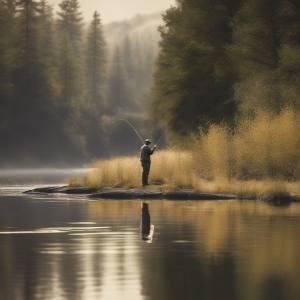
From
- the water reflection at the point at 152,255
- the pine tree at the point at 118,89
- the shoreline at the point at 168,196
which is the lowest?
the water reflection at the point at 152,255

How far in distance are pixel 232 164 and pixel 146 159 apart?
14.9ft

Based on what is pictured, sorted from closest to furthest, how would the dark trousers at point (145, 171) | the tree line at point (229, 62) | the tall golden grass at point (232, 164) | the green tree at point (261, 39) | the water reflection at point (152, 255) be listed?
the water reflection at point (152, 255) → the dark trousers at point (145, 171) → the tall golden grass at point (232, 164) → the tree line at point (229, 62) → the green tree at point (261, 39)

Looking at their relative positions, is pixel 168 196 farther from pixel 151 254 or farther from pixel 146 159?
pixel 151 254

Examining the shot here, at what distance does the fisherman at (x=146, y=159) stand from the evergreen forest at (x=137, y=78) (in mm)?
6179

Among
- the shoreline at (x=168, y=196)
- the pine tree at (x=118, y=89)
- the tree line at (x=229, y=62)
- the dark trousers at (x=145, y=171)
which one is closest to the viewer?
the shoreline at (x=168, y=196)

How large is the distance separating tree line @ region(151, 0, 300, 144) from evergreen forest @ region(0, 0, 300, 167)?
55 mm

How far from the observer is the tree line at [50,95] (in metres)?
113

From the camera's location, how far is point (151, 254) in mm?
16406

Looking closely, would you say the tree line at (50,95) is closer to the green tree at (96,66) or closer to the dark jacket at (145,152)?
the green tree at (96,66)

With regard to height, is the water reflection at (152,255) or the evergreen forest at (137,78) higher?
the evergreen forest at (137,78)

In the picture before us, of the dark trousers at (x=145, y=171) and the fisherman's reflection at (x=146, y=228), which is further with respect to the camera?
the dark trousers at (x=145, y=171)

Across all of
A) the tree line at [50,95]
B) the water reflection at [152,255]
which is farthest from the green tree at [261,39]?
the tree line at [50,95]

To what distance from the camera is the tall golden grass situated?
38247 millimetres

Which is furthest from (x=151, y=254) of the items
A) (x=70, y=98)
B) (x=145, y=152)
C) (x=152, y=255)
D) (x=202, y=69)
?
(x=70, y=98)
